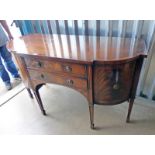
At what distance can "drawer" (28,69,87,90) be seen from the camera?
1187 millimetres

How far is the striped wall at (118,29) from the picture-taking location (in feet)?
4.34

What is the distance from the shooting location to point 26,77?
145 centimetres

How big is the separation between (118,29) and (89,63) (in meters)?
0.62

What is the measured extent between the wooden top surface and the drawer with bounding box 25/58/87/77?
7cm

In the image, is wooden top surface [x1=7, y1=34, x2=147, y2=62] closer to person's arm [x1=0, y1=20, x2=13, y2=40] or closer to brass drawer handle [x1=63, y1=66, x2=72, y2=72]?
brass drawer handle [x1=63, y1=66, x2=72, y2=72]

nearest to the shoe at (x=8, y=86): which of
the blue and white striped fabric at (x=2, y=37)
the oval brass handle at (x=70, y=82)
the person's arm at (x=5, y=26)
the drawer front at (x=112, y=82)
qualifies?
the blue and white striped fabric at (x=2, y=37)

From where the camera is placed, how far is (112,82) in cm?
110

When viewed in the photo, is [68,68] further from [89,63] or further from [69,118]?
[69,118]

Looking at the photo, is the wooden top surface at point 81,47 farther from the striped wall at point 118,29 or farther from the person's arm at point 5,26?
the person's arm at point 5,26

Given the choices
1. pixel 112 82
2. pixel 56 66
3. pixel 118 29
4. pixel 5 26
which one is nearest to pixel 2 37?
pixel 5 26

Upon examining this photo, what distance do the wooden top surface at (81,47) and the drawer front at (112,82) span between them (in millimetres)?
83
